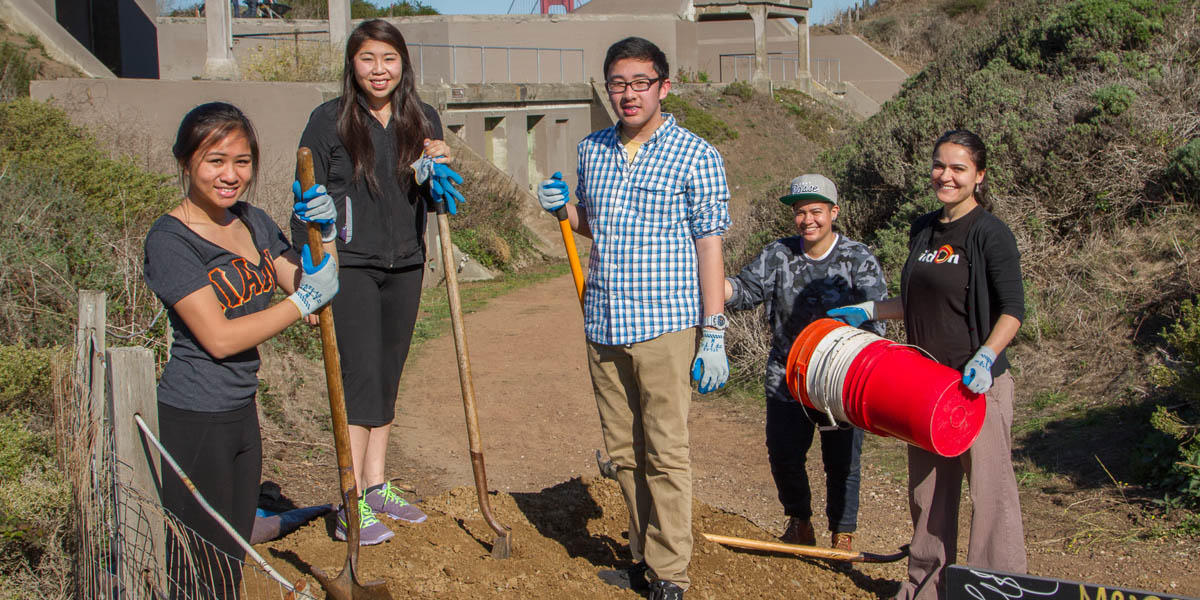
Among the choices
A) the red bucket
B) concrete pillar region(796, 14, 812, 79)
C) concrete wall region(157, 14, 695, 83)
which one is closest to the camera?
the red bucket

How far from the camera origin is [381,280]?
374 cm

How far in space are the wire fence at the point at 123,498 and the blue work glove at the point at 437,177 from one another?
1.32 metres

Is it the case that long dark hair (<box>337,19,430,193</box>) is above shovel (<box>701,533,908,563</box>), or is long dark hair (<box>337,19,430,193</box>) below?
above

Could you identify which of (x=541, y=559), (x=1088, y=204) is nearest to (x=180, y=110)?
(x=1088, y=204)

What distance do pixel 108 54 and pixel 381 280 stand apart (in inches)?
919

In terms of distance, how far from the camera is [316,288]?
9.18ft

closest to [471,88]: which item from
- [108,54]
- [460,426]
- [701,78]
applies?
[108,54]

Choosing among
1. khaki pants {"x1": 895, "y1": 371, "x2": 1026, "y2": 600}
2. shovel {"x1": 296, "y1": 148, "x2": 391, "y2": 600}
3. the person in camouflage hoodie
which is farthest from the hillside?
shovel {"x1": 296, "y1": 148, "x2": 391, "y2": 600}

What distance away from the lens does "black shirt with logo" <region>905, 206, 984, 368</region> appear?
3.34 m

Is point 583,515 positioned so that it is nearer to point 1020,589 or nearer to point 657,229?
point 657,229

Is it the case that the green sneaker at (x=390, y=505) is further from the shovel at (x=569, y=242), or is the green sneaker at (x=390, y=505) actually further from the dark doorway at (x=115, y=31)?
the dark doorway at (x=115, y=31)

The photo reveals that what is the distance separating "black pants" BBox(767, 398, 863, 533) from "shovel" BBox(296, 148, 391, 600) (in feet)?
5.89

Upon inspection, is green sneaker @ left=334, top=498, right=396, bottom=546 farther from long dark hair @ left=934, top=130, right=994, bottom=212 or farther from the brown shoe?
long dark hair @ left=934, top=130, right=994, bottom=212

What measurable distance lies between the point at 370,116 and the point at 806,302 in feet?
6.47
